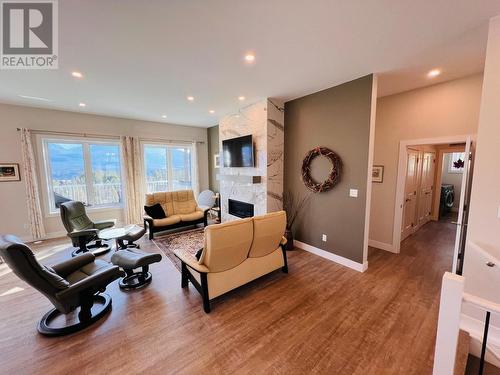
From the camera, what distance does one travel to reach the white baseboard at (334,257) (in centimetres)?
323

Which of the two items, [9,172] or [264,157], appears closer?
[264,157]

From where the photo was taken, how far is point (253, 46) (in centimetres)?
227

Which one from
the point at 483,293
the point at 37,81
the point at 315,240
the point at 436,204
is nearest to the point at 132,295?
the point at 315,240

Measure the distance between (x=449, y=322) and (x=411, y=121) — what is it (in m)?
3.56

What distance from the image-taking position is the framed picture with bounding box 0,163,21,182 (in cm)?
428

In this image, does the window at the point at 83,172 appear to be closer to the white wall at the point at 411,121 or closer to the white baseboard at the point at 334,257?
the white baseboard at the point at 334,257

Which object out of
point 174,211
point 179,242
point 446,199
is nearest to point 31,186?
point 174,211

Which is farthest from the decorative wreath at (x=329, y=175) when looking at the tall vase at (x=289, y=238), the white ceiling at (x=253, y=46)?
the white ceiling at (x=253, y=46)

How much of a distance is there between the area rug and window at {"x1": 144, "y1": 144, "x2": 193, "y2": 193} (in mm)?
2175

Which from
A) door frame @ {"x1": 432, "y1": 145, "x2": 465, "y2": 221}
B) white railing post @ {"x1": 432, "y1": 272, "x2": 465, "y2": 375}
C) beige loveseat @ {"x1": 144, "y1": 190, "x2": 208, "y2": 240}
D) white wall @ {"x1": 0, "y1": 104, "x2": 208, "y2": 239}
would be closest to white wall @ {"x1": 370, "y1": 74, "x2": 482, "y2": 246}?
door frame @ {"x1": 432, "y1": 145, "x2": 465, "y2": 221}

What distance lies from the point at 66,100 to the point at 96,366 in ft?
15.4

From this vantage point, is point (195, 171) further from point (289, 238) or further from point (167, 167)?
point (289, 238)

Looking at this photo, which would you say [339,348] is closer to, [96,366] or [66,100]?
[96,366]

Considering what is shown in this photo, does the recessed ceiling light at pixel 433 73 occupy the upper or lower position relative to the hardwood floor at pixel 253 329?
upper
